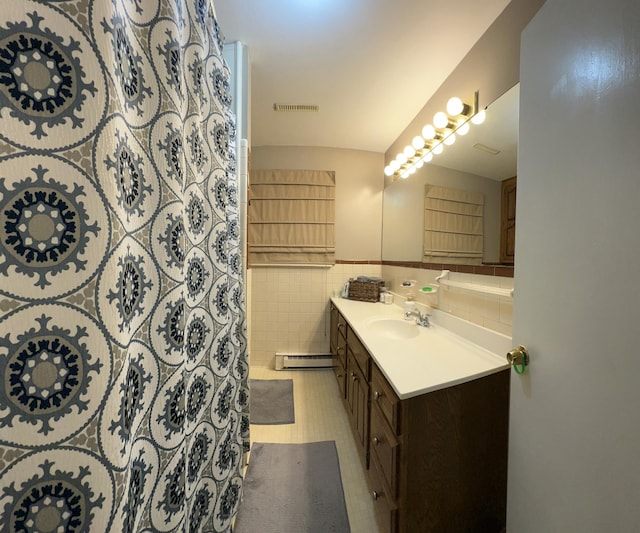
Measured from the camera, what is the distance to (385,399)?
0.97 meters

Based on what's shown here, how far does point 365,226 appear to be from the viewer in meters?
2.62

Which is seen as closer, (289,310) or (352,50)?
(352,50)

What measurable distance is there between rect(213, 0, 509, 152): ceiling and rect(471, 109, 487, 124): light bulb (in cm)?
37

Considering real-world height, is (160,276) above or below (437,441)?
above

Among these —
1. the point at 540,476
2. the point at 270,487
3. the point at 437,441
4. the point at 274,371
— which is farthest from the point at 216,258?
the point at 274,371

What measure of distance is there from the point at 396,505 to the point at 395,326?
3.20ft

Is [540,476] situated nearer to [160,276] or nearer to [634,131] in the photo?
[634,131]

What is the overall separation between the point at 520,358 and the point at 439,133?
4.65 feet

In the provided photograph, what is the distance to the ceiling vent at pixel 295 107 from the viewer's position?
1.87 meters

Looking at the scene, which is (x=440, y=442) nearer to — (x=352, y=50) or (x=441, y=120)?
(x=441, y=120)

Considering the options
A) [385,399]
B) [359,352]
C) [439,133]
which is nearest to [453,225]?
[439,133]

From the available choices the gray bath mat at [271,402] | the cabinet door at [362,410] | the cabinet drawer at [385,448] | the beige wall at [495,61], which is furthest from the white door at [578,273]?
the gray bath mat at [271,402]

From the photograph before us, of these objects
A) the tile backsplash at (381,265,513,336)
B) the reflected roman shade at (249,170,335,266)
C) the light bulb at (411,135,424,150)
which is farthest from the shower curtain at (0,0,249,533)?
the reflected roman shade at (249,170,335,266)

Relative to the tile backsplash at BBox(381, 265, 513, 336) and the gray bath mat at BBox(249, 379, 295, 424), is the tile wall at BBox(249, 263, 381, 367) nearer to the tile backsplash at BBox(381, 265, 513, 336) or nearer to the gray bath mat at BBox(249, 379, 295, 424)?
the gray bath mat at BBox(249, 379, 295, 424)
